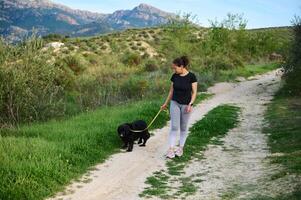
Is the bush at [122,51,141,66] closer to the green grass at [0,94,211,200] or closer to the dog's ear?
the green grass at [0,94,211,200]

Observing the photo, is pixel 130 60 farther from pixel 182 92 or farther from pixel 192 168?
pixel 192 168

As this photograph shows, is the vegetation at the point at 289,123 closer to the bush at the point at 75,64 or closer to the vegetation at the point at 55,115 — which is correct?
the vegetation at the point at 55,115

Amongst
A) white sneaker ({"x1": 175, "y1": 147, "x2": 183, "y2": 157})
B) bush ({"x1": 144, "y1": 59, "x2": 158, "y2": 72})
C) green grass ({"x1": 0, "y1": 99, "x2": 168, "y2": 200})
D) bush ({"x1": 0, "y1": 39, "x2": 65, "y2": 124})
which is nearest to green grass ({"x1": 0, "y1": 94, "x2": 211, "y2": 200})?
green grass ({"x1": 0, "y1": 99, "x2": 168, "y2": 200})

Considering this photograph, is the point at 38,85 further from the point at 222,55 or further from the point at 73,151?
the point at 222,55

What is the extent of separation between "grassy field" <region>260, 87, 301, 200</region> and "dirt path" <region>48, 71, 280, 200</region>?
422 millimetres

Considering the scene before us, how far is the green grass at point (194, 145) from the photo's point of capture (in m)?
9.30

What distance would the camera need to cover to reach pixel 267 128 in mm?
16719

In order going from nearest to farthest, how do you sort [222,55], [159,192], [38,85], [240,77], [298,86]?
[159,192] < [38,85] < [298,86] < [240,77] < [222,55]

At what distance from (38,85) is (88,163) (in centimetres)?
598

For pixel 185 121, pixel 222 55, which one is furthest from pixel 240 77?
pixel 185 121

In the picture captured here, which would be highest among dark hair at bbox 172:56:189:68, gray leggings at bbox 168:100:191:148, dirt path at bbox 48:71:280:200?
dark hair at bbox 172:56:189:68

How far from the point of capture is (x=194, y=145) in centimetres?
1362

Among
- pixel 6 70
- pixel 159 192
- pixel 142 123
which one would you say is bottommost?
pixel 159 192

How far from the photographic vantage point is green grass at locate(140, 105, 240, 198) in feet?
30.5
